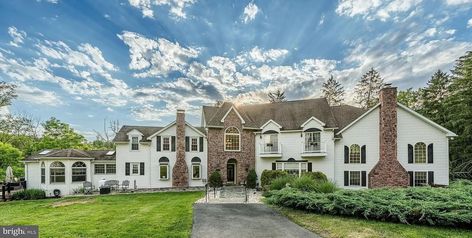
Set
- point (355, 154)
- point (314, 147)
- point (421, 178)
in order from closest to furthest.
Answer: point (421, 178) < point (355, 154) < point (314, 147)

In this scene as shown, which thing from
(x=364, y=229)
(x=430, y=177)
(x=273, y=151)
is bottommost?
(x=430, y=177)

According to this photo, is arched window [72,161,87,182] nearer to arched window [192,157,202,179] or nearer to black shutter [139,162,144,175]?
black shutter [139,162,144,175]

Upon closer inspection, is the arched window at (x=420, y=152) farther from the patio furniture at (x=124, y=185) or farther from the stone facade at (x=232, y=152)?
the patio furniture at (x=124, y=185)

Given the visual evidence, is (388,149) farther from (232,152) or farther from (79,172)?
(79,172)

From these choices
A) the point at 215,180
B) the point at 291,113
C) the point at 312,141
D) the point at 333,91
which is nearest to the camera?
the point at 215,180

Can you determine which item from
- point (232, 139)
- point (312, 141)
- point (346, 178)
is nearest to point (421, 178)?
point (346, 178)

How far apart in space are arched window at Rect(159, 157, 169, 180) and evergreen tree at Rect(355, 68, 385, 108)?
28.9m

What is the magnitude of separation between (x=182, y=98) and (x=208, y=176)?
347 inches

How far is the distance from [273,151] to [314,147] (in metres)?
3.74

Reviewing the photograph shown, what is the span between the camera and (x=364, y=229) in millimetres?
8320

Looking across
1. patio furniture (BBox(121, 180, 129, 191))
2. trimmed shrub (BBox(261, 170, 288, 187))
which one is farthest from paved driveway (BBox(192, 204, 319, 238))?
patio furniture (BBox(121, 180, 129, 191))

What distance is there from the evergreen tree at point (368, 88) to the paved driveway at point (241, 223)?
3089cm

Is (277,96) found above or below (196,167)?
above

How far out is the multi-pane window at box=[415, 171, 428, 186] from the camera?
1848 cm
